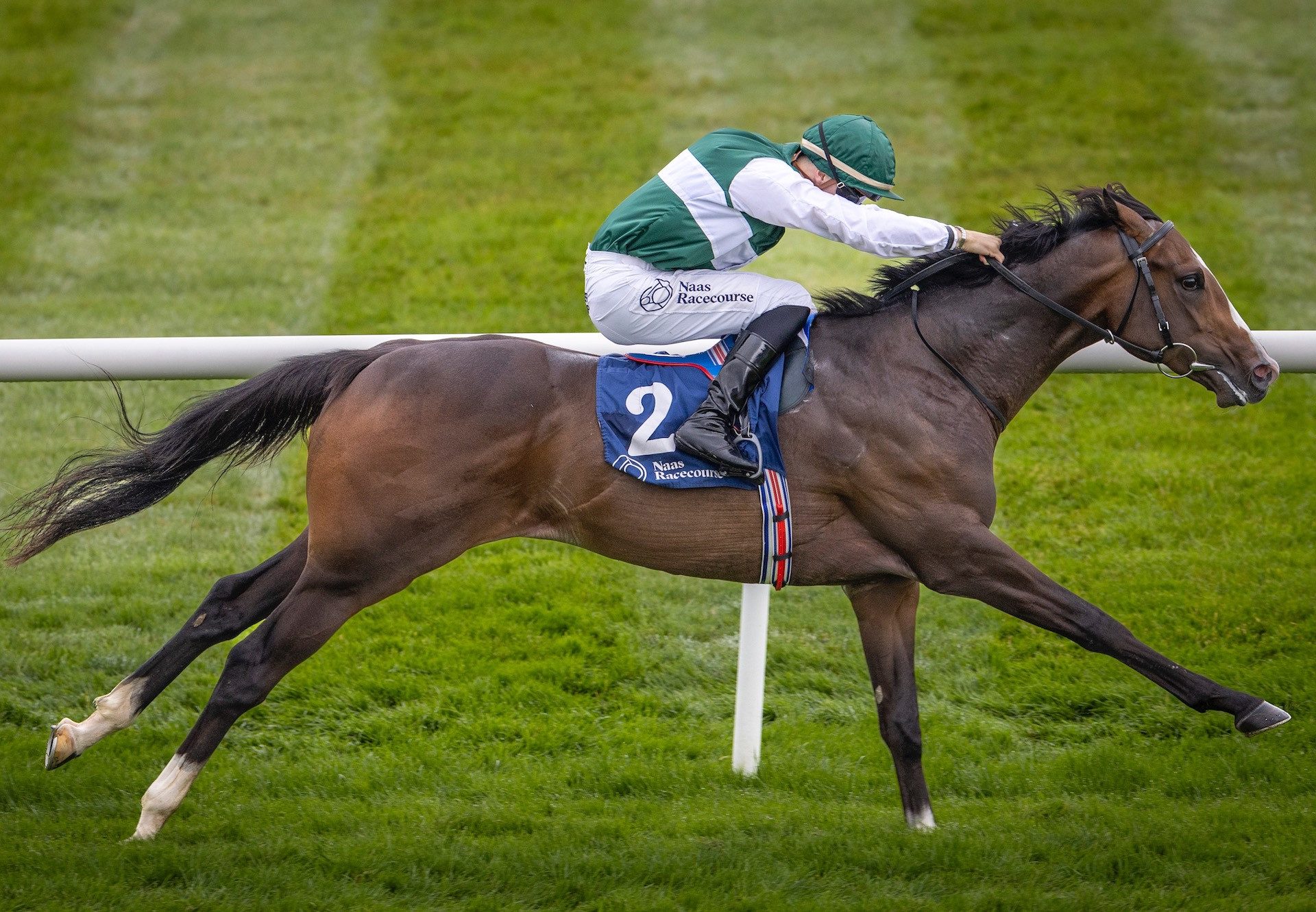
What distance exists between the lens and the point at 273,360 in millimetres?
4801

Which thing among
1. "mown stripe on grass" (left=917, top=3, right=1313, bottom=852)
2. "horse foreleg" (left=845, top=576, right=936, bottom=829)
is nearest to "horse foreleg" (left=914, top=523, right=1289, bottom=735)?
"horse foreleg" (left=845, top=576, right=936, bottom=829)

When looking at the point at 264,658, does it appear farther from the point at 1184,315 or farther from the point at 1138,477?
the point at 1138,477

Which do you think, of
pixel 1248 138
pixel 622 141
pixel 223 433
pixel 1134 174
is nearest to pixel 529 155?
pixel 622 141

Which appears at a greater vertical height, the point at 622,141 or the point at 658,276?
the point at 658,276

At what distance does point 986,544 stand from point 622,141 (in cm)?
693

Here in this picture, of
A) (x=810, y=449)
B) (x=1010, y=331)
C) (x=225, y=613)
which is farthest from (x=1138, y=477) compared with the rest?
(x=225, y=613)

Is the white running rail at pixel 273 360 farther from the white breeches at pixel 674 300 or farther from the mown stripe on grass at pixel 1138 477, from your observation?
the mown stripe on grass at pixel 1138 477

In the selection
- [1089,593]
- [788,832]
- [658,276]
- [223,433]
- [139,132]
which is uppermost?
[658,276]

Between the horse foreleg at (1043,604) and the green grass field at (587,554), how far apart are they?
1.79 ft

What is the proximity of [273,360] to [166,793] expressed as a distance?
1545 mm

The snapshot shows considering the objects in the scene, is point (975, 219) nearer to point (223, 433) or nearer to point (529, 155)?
point (529, 155)

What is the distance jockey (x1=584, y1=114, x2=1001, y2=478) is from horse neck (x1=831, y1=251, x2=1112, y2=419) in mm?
171

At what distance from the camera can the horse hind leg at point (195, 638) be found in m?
4.39

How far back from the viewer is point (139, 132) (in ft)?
35.4
